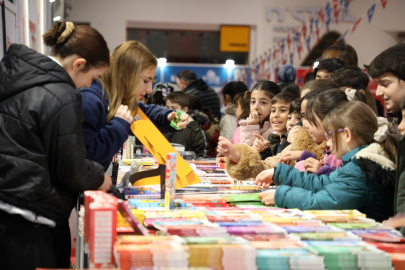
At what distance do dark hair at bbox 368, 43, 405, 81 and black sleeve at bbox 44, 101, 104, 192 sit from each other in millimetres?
1505

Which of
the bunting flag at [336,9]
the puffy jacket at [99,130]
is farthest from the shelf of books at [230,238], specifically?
the bunting flag at [336,9]

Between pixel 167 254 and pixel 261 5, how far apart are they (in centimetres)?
1004

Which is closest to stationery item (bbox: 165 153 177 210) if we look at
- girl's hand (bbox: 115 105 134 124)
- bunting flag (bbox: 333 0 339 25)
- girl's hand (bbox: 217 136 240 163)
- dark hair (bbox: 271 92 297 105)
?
girl's hand (bbox: 115 105 134 124)

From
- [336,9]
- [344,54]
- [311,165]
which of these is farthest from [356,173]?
[336,9]

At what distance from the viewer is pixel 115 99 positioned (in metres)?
2.41

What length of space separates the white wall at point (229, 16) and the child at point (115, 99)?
26.9ft

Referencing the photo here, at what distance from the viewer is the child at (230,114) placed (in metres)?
5.62

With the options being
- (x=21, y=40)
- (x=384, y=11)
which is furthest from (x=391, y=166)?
(x=384, y=11)

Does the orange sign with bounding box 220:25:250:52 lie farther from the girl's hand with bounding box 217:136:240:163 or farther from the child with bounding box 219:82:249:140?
the girl's hand with bounding box 217:136:240:163

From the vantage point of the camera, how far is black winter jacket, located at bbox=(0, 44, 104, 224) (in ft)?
5.60

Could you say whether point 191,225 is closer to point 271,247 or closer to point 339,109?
point 271,247

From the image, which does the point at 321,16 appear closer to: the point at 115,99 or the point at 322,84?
the point at 322,84

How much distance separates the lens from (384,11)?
10492 mm

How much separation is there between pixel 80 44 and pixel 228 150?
3.38 feet
